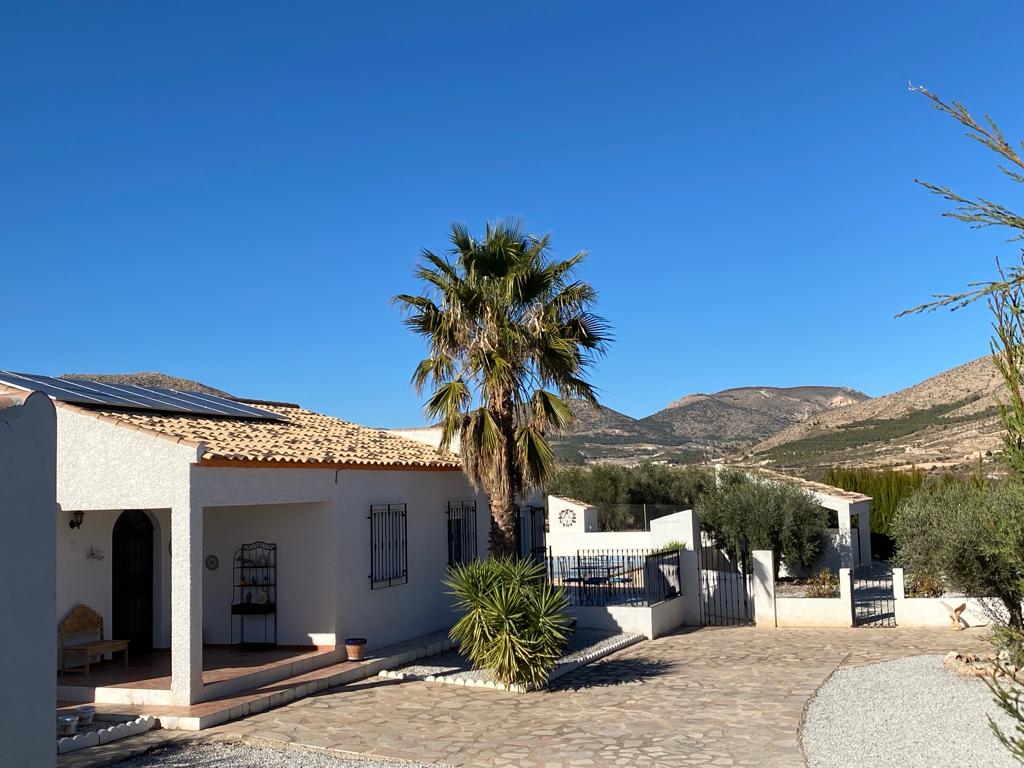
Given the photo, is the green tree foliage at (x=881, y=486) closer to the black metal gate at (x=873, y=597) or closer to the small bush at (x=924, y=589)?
the black metal gate at (x=873, y=597)

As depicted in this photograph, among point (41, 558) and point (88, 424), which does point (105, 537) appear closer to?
point (88, 424)

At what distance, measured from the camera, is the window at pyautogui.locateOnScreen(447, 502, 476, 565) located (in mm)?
17500

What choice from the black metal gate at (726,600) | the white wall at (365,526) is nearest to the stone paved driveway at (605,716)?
the white wall at (365,526)

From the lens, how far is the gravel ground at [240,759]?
8.88 m

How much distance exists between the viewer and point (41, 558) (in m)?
5.22

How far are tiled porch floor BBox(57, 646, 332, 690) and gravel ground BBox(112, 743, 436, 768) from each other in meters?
2.08

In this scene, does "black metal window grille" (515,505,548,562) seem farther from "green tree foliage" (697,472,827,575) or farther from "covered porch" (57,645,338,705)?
"green tree foliage" (697,472,827,575)

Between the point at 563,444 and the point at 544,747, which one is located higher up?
the point at 563,444

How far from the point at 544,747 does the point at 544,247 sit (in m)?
8.98

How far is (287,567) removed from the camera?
570 inches

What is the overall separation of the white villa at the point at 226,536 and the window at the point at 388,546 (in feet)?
0.11

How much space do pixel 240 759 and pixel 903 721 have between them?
7.46m

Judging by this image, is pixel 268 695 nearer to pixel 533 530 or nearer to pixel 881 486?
pixel 533 530

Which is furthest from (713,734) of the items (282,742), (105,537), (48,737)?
(105,537)
